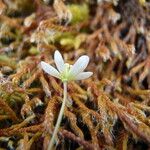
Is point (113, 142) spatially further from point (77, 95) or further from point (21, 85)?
point (21, 85)

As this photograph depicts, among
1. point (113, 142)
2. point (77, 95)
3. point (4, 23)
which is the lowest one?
point (113, 142)

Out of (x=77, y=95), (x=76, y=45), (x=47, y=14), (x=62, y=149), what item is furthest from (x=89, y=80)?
(x=47, y=14)

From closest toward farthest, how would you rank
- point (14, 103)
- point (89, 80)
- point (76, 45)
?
point (14, 103)
point (89, 80)
point (76, 45)

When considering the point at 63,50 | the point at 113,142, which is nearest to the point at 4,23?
the point at 63,50

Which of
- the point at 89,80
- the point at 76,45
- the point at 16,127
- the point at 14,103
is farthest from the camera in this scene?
the point at 76,45

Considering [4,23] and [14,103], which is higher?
[4,23]

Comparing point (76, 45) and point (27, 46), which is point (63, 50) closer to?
point (76, 45)

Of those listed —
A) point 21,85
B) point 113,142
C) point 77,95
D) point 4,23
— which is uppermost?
Answer: point 4,23

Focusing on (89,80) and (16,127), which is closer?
(16,127)

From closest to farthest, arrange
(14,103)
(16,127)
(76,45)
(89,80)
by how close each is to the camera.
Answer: (16,127)
(14,103)
(89,80)
(76,45)
